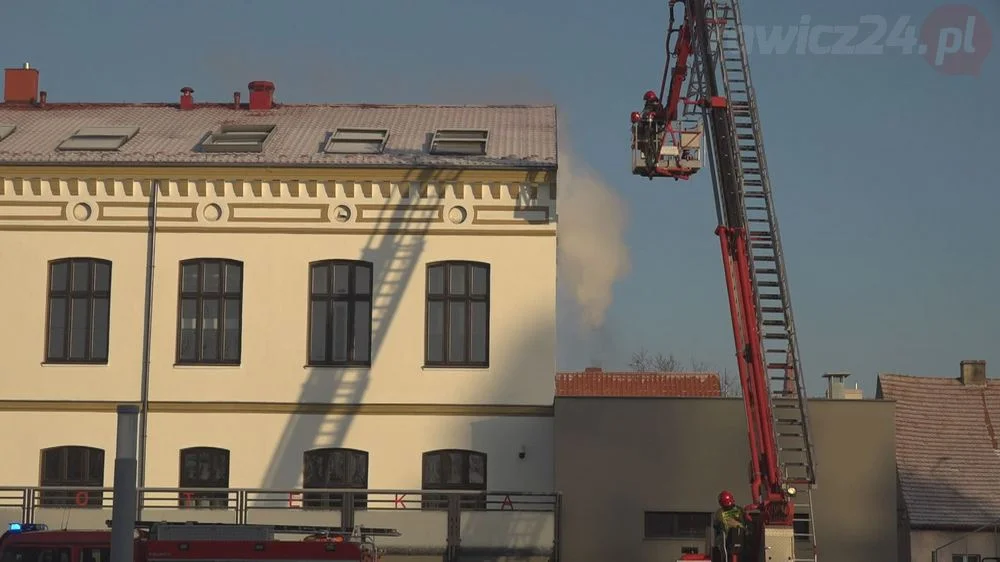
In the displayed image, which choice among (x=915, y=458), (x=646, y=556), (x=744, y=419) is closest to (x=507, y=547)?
(x=646, y=556)

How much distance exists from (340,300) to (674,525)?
798 cm

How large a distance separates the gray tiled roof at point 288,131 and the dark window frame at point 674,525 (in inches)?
285

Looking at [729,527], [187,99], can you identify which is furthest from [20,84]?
[729,527]

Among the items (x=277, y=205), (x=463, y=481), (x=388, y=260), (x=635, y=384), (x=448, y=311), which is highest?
(x=277, y=205)

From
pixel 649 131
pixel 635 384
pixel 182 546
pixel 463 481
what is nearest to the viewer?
pixel 182 546

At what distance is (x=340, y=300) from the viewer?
28.3 metres

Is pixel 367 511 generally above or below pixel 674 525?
above

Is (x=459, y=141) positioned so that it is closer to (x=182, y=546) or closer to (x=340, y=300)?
(x=340, y=300)

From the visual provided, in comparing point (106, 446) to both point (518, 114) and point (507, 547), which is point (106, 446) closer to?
point (507, 547)

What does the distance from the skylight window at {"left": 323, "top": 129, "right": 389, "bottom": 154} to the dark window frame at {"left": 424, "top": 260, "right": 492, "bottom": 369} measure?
3095 mm

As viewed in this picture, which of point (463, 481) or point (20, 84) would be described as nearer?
point (463, 481)

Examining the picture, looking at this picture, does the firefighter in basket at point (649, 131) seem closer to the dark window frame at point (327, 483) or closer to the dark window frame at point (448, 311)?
the dark window frame at point (448, 311)

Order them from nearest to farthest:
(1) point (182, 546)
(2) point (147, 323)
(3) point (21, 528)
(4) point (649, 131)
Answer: (1) point (182, 546) < (3) point (21, 528) < (4) point (649, 131) < (2) point (147, 323)

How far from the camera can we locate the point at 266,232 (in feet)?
92.9
